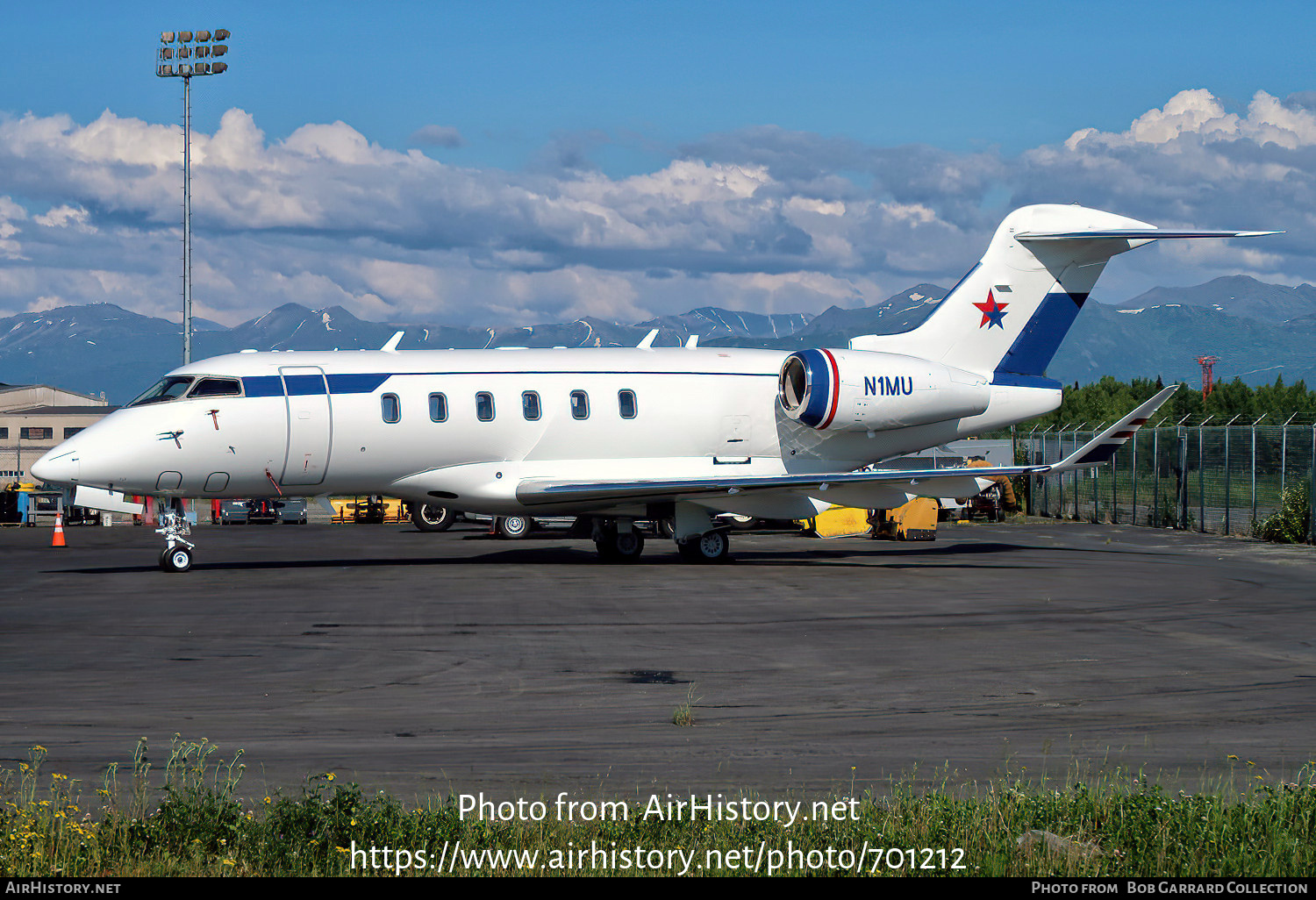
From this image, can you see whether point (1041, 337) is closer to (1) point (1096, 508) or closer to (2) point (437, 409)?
(2) point (437, 409)

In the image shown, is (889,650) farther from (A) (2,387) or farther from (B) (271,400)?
(A) (2,387)

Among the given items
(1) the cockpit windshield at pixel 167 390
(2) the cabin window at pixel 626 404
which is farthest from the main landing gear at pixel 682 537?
(1) the cockpit windshield at pixel 167 390

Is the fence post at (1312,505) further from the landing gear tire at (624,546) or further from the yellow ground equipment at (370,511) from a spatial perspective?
the yellow ground equipment at (370,511)

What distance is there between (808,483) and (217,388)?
11.2m

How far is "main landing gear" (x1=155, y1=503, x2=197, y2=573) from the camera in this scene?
78.7 ft

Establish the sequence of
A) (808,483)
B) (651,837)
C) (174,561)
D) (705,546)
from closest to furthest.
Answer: (651,837), (808,483), (174,561), (705,546)

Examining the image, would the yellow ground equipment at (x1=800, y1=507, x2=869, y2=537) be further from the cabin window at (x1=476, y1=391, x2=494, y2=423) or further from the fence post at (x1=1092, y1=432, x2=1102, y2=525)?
the cabin window at (x1=476, y1=391, x2=494, y2=423)

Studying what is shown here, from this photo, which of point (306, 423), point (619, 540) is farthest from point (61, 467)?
point (619, 540)

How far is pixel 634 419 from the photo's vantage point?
25656 millimetres

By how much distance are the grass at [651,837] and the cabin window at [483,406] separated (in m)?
17.6

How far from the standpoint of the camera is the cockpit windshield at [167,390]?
2322cm

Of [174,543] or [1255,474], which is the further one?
[1255,474]

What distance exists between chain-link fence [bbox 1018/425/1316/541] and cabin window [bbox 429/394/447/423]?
20661mm
